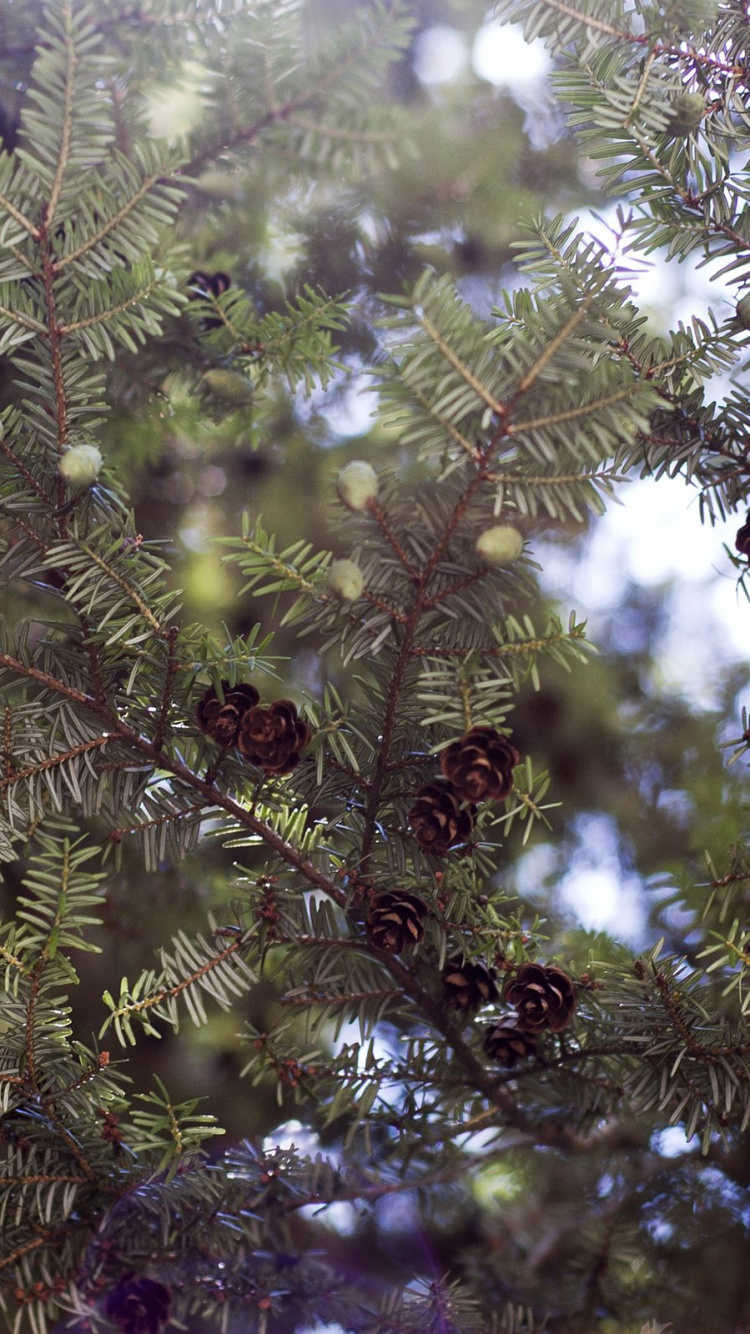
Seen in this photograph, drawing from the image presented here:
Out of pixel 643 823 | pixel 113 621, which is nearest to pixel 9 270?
pixel 113 621

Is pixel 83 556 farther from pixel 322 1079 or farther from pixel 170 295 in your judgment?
pixel 322 1079

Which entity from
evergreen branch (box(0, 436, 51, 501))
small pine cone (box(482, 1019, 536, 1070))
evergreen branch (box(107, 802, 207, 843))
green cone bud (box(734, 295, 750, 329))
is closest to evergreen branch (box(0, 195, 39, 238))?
evergreen branch (box(0, 436, 51, 501))

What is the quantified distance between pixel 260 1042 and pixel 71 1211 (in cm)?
16

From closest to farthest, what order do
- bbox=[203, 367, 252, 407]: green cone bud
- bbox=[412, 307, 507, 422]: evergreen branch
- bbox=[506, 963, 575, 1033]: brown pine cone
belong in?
bbox=[412, 307, 507, 422]: evergreen branch < bbox=[506, 963, 575, 1033]: brown pine cone < bbox=[203, 367, 252, 407]: green cone bud

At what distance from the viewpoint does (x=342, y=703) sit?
2.06 ft

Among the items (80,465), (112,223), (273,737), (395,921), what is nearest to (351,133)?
(112,223)

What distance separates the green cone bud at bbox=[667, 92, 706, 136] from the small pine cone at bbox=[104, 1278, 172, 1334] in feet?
2.58

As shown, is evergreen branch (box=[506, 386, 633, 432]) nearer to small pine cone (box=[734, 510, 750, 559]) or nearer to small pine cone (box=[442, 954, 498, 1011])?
small pine cone (box=[734, 510, 750, 559])

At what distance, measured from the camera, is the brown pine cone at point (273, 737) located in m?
0.53

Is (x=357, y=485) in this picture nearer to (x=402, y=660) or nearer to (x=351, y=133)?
(x=402, y=660)

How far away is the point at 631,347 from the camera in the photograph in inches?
24.7

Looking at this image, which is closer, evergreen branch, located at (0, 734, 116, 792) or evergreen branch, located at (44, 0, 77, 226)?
evergreen branch, located at (44, 0, 77, 226)

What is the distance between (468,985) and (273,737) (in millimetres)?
219

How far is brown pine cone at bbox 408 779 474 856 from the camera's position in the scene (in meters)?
Answer: 0.53
